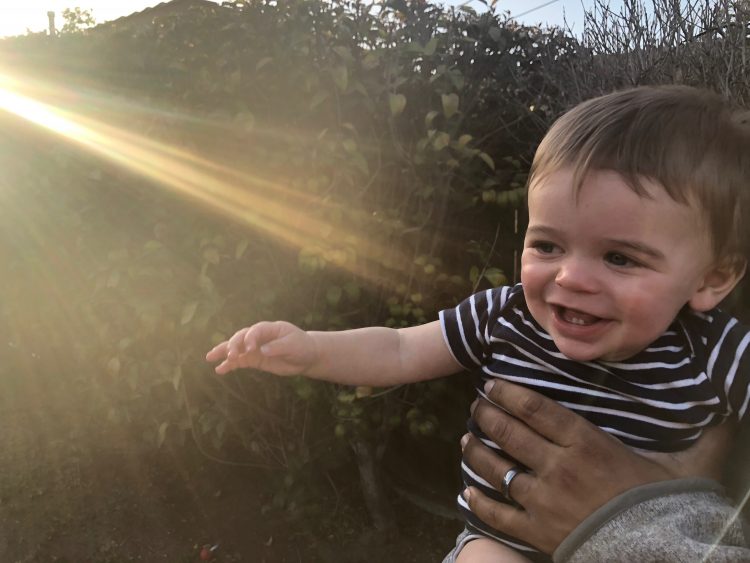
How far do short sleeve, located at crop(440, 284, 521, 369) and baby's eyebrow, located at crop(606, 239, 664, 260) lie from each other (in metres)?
0.43

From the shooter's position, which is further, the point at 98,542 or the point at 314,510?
the point at 98,542

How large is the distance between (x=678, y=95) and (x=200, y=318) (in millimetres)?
1959

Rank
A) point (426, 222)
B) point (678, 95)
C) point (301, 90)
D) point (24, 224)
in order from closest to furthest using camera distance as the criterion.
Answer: point (678, 95) → point (301, 90) → point (426, 222) → point (24, 224)

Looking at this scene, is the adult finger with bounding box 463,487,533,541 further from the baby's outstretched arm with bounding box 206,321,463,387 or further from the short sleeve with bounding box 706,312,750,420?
the short sleeve with bounding box 706,312,750,420

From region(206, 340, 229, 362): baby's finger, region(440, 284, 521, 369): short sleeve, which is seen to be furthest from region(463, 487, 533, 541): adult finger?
region(206, 340, 229, 362): baby's finger

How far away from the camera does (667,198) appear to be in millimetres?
1483

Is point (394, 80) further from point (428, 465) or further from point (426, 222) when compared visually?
point (428, 465)

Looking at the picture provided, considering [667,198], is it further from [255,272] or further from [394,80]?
[255,272]

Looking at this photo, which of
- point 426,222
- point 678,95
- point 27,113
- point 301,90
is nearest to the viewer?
point 678,95

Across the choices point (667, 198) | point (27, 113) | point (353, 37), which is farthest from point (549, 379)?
point (27, 113)

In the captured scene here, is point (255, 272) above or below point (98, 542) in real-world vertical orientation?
above

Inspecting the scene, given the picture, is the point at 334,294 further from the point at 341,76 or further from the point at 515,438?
the point at 515,438

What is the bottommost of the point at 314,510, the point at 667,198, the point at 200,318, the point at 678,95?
the point at 314,510

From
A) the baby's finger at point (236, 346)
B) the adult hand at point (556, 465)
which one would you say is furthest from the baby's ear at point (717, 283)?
the baby's finger at point (236, 346)
